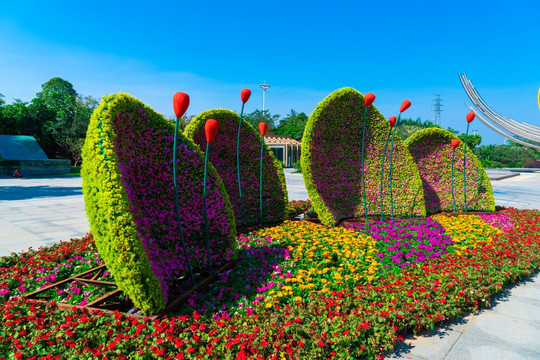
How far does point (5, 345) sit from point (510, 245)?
721cm

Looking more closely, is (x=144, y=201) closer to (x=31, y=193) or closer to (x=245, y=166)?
(x=245, y=166)

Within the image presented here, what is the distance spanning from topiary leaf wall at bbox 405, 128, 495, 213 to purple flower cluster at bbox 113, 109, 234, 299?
6.23 meters

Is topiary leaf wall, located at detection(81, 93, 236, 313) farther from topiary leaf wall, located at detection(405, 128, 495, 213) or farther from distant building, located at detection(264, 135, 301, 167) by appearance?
distant building, located at detection(264, 135, 301, 167)

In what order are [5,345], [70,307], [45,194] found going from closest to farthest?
[5,345]
[70,307]
[45,194]

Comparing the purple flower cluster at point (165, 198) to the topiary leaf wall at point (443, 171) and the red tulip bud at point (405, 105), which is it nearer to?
the red tulip bud at point (405, 105)

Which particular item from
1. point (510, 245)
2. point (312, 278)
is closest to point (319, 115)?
point (312, 278)

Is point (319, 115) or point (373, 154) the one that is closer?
point (319, 115)

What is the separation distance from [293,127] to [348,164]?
43.9m

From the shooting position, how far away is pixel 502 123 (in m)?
42.1

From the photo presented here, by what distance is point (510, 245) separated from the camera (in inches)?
232

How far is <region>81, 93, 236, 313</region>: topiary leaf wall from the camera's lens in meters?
3.15

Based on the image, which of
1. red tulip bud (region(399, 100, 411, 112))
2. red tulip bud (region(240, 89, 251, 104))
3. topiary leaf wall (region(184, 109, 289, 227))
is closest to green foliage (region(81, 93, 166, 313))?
red tulip bud (region(240, 89, 251, 104))

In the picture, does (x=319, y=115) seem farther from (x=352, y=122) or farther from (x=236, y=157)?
(x=236, y=157)

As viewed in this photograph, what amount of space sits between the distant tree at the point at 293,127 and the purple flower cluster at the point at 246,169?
128 feet
